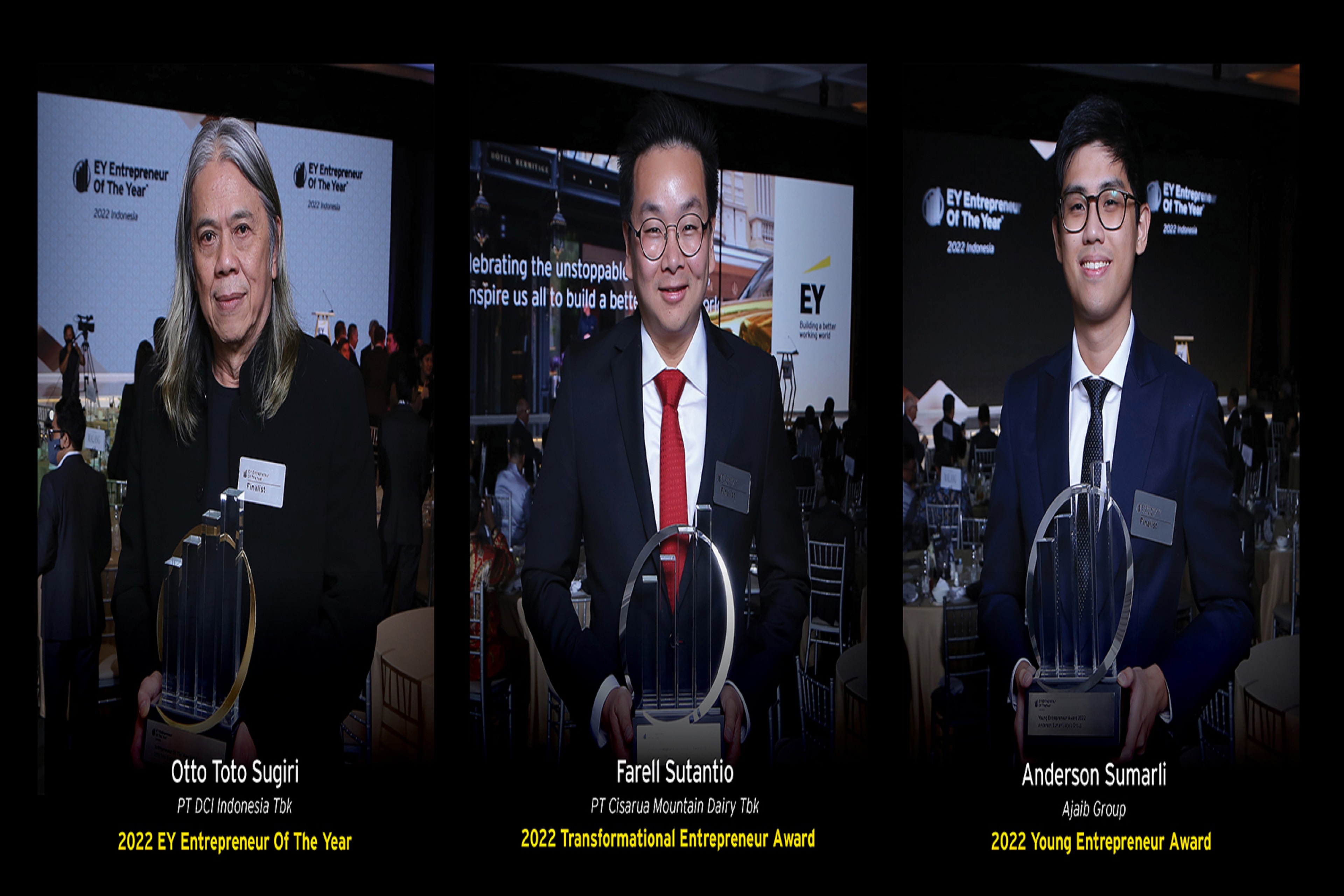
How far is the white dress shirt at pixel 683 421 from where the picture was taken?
10.1ft

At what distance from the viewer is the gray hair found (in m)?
3.05

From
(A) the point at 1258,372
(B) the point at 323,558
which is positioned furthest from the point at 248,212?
(A) the point at 1258,372

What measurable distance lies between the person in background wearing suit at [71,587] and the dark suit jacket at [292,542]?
9 cm

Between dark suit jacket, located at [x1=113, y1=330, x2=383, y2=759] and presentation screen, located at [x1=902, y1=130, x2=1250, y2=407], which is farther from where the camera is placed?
presentation screen, located at [x1=902, y1=130, x2=1250, y2=407]

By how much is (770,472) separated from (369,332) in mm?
1372

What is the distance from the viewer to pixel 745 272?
3.13 metres

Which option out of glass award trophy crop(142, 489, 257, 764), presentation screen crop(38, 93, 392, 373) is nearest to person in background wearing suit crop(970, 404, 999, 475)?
presentation screen crop(38, 93, 392, 373)

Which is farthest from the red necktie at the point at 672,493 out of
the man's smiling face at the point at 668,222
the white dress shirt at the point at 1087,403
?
the white dress shirt at the point at 1087,403

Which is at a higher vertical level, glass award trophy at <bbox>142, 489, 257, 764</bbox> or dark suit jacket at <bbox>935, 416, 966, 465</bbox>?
dark suit jacket at <bbox>935, 416, 966, 465</bbox>

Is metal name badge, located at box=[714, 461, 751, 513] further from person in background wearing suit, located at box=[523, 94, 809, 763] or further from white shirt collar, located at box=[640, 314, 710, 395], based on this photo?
white shirt collar, located at box=[640, 314, 710, 395]

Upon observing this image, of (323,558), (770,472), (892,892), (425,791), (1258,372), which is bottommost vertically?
(892,892)

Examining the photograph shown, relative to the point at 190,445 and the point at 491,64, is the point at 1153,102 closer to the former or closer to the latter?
the point at 491,64

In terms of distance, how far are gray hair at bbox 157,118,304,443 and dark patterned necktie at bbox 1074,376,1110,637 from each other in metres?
2.58

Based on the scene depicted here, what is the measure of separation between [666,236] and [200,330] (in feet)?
4.98
